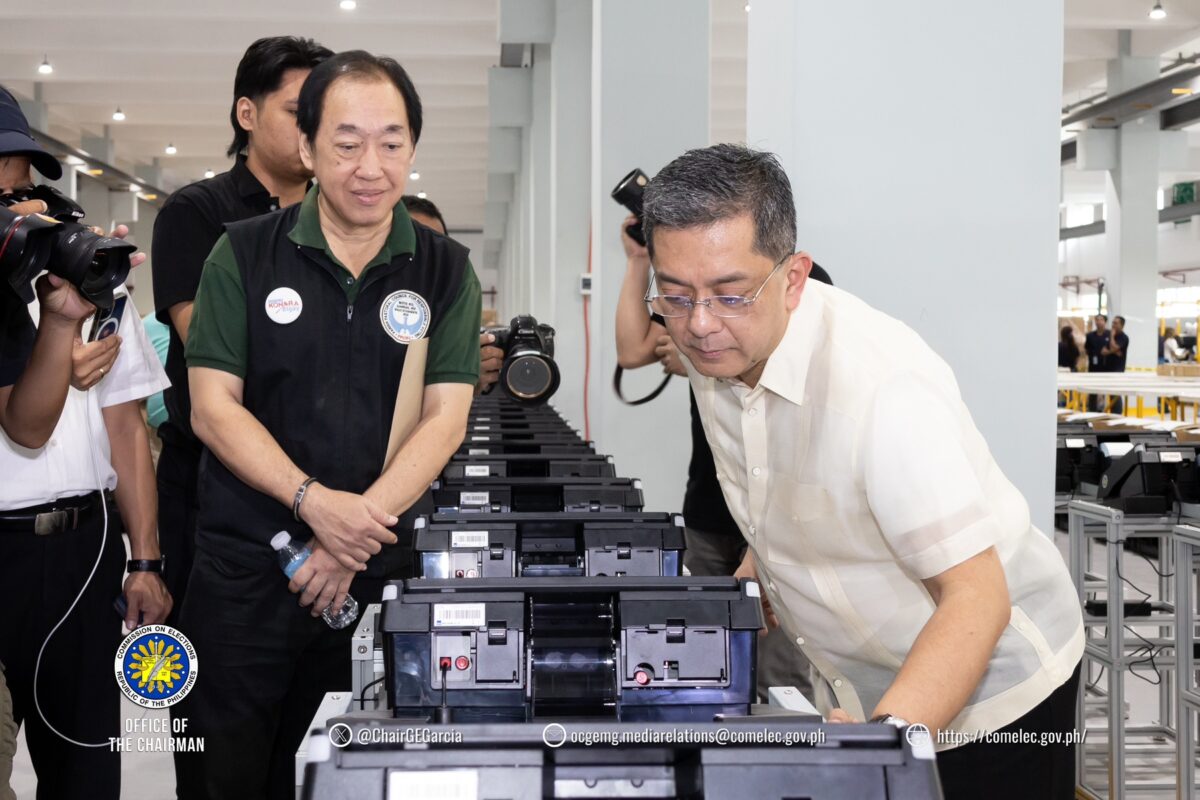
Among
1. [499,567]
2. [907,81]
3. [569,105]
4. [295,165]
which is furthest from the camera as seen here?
[569,105]

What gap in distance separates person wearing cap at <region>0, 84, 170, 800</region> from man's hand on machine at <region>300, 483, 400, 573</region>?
468 millimetres

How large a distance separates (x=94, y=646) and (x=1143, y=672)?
488 cm

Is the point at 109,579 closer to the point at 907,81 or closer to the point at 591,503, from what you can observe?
the point at 591,503

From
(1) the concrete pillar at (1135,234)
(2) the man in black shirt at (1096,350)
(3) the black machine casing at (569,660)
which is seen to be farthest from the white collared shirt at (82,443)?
(2) the man in black shirt at (1096,350)

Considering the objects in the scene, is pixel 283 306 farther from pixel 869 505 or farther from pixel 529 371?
pixel 529 371

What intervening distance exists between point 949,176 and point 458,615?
4.24 feet

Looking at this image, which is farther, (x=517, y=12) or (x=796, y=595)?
(x=517, y=12)

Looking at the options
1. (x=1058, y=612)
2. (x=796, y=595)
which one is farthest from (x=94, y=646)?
(x=1058, y=612)

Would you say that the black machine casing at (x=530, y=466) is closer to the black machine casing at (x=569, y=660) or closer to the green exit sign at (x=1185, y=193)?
the black machine casing at (x=569, y=660)

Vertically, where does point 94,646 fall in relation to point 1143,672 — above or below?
above

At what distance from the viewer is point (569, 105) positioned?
6062 mm

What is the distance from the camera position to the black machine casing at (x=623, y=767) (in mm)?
865

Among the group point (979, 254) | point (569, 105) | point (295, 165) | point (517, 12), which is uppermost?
point (517, 12)

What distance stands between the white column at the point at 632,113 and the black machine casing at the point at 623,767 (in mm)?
3297
